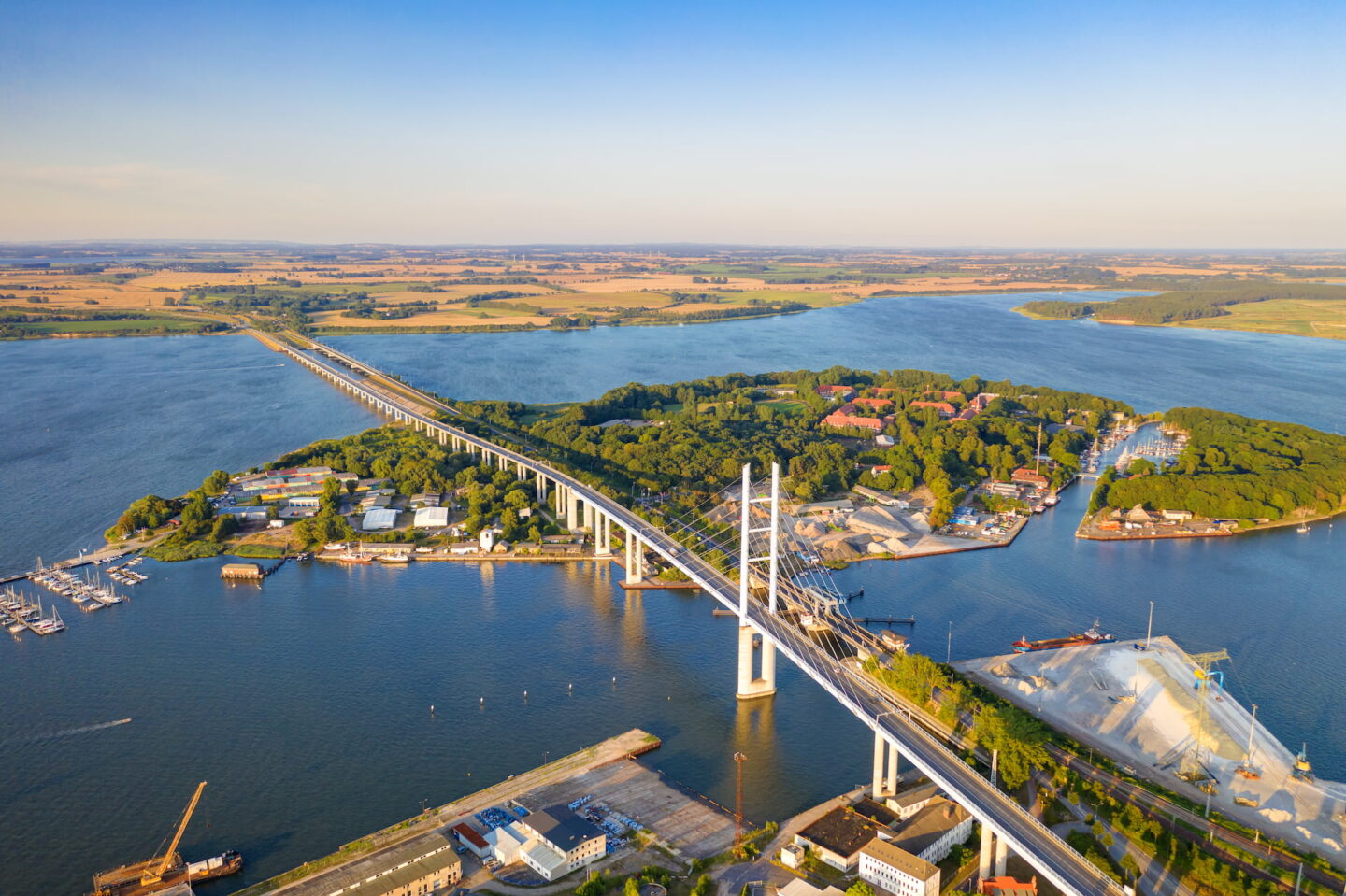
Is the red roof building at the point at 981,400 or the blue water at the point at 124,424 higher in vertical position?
the red roof building at the point at 981,400

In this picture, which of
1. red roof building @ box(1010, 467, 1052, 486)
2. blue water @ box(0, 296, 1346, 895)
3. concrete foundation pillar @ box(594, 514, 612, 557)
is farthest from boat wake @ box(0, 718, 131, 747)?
red roof building @ box(1010, 467, 1052, 486)

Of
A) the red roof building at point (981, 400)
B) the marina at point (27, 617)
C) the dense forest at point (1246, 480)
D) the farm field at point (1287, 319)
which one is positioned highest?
the farm field at point (1287, 319)

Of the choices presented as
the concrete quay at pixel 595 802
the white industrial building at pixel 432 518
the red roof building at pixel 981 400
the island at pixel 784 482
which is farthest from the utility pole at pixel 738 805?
the red roof building at pixel 981 400

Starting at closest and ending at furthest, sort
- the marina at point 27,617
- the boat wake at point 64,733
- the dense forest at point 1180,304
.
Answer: the boat wake at point 64,733
the marina at point 27,617
the dense forest at point 1180,304

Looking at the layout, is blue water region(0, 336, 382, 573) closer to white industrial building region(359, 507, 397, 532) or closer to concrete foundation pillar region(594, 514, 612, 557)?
white industrial building region(359, 507, 397, 532)

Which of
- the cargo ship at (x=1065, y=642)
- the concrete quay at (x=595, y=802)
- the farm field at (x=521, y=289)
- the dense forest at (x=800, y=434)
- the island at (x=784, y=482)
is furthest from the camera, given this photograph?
the farm field at (x=521, y=289)

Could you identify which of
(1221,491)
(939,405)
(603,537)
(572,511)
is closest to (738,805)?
(603,537)

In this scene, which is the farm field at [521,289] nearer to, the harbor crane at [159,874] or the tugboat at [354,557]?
the tugboat at [354,557]

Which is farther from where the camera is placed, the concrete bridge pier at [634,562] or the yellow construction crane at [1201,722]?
the concrete bridge pier at [634,562]
